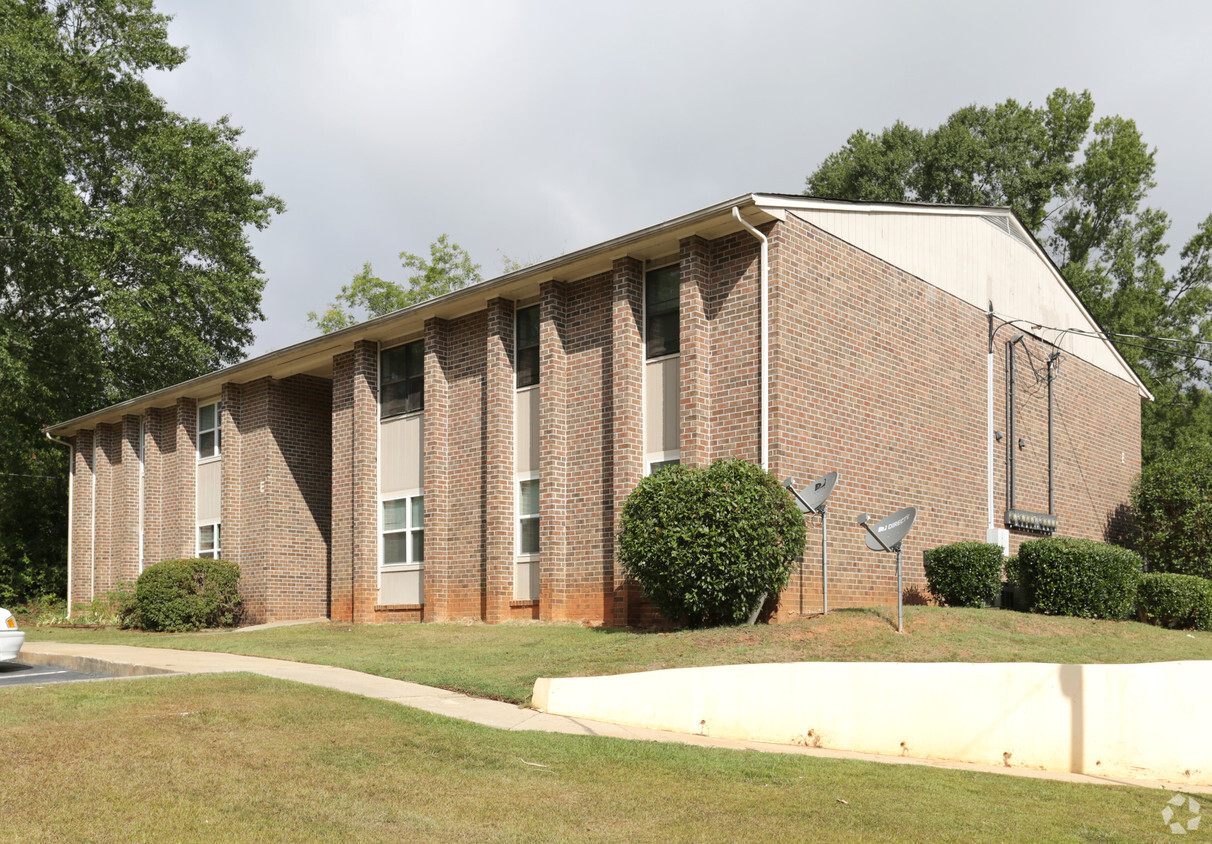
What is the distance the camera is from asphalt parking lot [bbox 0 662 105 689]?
42.8 feet

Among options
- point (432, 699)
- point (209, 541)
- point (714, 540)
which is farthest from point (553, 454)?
point (209, 541)

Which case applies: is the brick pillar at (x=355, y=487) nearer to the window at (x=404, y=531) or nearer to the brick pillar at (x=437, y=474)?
the window at (x=404, y=531)

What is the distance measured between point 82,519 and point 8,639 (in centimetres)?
1803

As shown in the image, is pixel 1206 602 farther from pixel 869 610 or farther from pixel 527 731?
pixel 527 731

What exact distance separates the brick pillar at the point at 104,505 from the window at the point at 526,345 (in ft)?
52.5

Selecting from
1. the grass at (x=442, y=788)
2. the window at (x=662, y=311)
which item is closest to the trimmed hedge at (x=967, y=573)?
the window at (x=662, y=311)

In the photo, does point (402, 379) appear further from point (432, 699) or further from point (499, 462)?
point (432, 699)

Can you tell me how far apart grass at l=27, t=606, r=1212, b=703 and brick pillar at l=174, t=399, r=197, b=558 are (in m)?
10.3

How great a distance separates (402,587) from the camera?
21.0 m

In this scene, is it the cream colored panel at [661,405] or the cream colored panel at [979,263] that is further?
the cream colored panel at [979,263]

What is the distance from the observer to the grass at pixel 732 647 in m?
11.6

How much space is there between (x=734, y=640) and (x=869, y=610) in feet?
7.97

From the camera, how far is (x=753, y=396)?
15406 millimetres

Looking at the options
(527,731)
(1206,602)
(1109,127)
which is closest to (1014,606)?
(1206,602)
